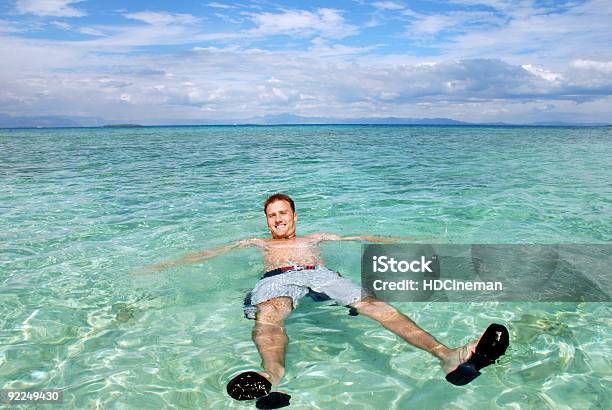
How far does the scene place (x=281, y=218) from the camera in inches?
216

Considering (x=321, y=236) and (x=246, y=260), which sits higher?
(x=321, y=236)

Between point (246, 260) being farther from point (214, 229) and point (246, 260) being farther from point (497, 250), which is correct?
point (497, 250)

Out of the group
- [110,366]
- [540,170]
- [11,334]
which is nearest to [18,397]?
[110,366]

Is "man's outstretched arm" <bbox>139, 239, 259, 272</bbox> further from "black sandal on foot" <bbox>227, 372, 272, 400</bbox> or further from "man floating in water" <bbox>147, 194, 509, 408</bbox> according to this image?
"black sandal on foot" <bbox>227, 372, 272, 400</bbox>

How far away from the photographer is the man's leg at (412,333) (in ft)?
10.2

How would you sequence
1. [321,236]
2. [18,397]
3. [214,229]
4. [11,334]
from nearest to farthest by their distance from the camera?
1. [18,397]
2. [11,334]
3. [321,236]
4. [214,229]

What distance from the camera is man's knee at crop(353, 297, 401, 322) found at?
382 cm

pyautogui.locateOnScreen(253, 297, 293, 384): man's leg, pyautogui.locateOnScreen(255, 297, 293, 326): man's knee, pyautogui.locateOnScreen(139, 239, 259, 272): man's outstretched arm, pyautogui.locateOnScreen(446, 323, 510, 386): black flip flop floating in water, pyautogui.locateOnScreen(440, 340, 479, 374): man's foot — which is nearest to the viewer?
pyautogui.locateOnScreen(446, 323, 510, 386): black flip flop floating in water

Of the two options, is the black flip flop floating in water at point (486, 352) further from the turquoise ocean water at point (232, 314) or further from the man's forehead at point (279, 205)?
the man's forehead at point (279, 205)

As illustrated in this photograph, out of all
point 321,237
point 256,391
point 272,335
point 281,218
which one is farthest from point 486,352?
point 321,237

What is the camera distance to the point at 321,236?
6.09m

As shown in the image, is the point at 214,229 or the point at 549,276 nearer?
the point at 549,276

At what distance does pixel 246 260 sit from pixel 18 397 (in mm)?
3443

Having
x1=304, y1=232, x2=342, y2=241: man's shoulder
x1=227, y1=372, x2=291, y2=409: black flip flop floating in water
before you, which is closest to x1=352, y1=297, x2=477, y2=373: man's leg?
x1=227, y1=372, x2=291, y2=409: black flip flop floating in water
